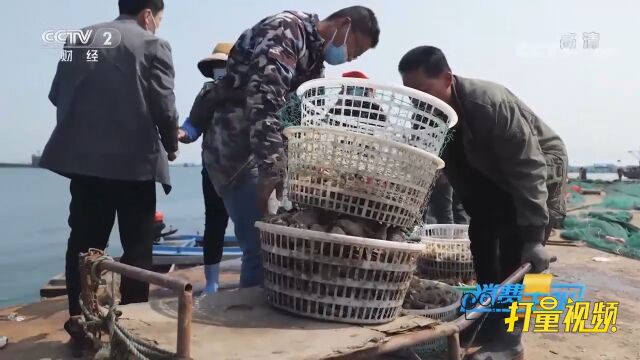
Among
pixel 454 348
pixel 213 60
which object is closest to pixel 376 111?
pixel 454 348

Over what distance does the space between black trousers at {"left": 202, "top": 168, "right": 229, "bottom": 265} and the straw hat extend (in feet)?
3.24

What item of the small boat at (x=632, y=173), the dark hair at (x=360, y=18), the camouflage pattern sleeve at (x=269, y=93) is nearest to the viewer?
the camouflage pattern sleeve at (x=269, y=93)

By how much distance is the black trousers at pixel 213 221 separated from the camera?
12.0ft

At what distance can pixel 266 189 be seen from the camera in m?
2.35

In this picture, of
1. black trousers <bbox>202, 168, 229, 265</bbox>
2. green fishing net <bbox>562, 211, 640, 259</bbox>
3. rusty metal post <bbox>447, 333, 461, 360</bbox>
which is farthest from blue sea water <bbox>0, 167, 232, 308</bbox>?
green fishing net <bbox>562, 211, 640, 259</bbox>

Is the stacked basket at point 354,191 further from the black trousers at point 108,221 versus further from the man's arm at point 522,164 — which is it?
the black trousers at point 108,221

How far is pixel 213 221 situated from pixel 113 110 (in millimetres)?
1265

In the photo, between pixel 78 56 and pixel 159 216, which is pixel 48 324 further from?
pixel 159 216

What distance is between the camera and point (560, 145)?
322 cm

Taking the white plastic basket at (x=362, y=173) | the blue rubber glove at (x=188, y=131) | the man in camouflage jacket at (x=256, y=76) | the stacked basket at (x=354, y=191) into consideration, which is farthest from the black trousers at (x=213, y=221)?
the white plastic basket at (x=362, y=173)

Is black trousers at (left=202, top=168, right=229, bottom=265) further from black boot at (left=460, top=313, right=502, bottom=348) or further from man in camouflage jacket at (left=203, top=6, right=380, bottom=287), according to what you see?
black boot at (left=460, top=313, right=502, bottom=348)

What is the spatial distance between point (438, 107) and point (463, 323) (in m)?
0.90

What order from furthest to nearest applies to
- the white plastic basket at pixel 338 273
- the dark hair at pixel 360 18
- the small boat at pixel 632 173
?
the small boat at pixel 632 173 < the dark hair at pixel 360 18 < the white plastic basket at pixel 338 273

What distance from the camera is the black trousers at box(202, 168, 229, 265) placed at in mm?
3643
